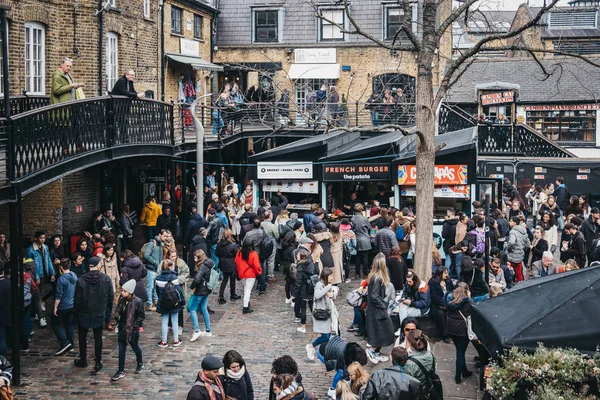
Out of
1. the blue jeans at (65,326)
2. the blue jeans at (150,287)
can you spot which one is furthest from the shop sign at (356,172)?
the blue jeans at (65,326)

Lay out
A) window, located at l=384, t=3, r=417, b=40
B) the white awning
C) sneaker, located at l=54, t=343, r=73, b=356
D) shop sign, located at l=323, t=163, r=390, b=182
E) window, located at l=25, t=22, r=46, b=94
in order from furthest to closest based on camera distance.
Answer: the white awning → window, located at l=384, t=3, r=417, b=40 → shop sign, located at l=323, t=163, r=390, b=182 → window, located at l=25, t=22, r=46, b=94 → sneaker, located at l=54, t=343, r=73, b=356

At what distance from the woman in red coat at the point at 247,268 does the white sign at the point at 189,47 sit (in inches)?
653

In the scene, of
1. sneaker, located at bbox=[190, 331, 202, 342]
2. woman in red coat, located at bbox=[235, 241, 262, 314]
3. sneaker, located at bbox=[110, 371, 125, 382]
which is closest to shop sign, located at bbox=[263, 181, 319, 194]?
woman in red coat, located at bbox=[235, 241, 262, 314]

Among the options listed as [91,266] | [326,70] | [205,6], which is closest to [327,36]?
[326,70]

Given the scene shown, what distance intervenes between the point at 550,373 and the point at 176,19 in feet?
78.4

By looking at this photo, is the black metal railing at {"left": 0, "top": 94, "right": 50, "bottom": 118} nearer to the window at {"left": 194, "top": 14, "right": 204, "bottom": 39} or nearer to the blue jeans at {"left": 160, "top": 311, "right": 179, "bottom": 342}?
the blue jeans at {"left": 160, "top": 311, "right": 179, "bottom": 342}

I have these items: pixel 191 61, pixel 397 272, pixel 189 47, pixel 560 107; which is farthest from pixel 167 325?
pixel 560 107

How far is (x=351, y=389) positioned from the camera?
872cm

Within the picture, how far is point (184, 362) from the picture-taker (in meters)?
12.6

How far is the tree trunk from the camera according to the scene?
1444 cm

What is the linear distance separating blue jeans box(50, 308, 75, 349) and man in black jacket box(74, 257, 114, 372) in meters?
0.59

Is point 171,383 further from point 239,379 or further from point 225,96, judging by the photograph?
point 225,96

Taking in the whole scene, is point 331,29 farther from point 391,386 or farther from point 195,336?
point 391,386

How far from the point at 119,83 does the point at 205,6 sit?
679 inches
